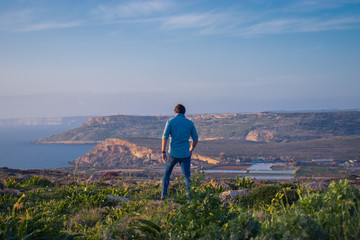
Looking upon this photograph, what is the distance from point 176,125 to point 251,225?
13.8 feet

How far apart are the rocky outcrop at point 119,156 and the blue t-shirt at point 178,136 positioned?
158 ft

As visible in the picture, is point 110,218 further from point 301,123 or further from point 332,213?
point 301,123

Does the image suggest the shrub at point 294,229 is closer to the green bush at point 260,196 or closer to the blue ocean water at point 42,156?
the green bush at point 260,196

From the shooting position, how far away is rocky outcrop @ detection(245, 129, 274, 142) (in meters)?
82.2

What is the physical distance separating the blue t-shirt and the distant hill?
74.5 metres

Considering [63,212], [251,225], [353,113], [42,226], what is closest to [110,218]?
[42,226]

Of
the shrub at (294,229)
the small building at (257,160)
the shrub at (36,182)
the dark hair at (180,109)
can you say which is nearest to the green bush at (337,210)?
the shrub at (294,229)

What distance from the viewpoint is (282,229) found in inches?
104

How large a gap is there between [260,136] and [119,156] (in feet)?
131

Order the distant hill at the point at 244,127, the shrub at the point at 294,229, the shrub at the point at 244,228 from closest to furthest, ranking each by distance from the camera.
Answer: the shrub at the point at 294,229 → the shrub at the point at 244,228 → the distant hill at the point at 244,127

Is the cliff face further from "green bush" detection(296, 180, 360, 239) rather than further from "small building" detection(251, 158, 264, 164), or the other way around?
"green bush" detection(296, 180, 360, 239)

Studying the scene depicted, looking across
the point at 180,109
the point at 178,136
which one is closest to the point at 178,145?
the point at 178,136

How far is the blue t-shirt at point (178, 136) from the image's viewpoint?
6.77 metres

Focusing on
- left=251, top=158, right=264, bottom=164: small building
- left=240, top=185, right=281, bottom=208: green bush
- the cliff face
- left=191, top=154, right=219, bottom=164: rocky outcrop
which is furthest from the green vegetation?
left=251, top=158, right=264, bottom=164: small building
